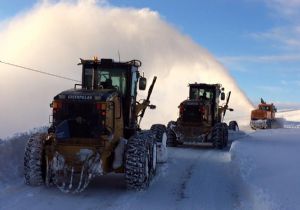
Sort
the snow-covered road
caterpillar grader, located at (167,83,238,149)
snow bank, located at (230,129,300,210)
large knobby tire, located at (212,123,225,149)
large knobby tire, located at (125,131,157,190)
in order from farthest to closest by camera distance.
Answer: caterpillar grader, located at (167,83,238,149), large knobby tire, located at (212,123,225,149), large knobby tire, located at (125,131,157,190), the snow-covered road, snow bank, located at (230,129,300,210)

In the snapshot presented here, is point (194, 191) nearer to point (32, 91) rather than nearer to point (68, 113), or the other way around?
point (68, 113)

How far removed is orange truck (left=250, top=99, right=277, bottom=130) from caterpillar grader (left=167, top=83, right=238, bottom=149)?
59.5 feet

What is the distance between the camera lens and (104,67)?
1138cm

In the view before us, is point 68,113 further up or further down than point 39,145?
further up

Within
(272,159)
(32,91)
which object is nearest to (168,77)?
(32,91)

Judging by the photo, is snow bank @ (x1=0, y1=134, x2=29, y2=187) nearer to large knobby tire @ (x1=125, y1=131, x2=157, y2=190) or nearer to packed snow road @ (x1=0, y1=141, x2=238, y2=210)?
packed snow road @ (x1=0, y1=141, x2=238, y2=210)

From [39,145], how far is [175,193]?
2769 mm

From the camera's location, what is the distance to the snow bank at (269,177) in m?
7.75

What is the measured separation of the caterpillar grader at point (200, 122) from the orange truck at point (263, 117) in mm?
18139

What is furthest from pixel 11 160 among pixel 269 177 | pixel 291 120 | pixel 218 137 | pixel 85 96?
pixel 291 120

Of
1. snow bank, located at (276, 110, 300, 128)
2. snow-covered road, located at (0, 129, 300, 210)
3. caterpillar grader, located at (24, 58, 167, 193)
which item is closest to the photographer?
snow-covered road, located at (0, 129, 300, 210)

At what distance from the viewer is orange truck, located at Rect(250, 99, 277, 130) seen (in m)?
39.0

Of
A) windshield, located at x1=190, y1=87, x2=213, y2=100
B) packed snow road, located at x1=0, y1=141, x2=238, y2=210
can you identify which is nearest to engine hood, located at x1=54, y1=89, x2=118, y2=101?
packed snow road, located at x1=0, y1=141, x2=238, y2=210

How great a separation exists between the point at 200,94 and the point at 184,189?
12147 mm
